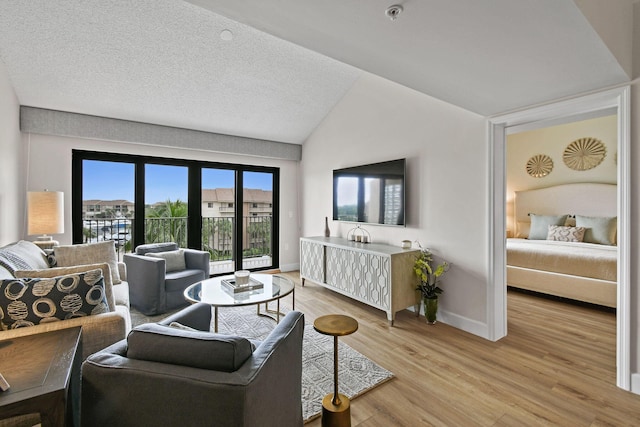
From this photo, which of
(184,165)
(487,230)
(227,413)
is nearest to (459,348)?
(487,230)

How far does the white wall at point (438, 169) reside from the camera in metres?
2.91

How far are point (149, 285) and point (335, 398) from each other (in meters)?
2.49

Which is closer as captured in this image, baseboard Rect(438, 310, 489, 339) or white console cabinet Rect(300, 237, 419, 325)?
baseboard Rect(438, 310, 489, 339)

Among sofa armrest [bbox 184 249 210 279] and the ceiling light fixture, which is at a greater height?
the ceiling light fixture

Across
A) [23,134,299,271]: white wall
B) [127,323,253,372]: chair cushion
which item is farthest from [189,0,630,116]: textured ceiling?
[23,134,299,271]: white wall

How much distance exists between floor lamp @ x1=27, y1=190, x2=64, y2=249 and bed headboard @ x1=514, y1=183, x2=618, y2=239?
674cm

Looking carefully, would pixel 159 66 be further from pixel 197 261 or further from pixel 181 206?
pixel 197 261

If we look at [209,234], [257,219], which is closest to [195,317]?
[209,234]

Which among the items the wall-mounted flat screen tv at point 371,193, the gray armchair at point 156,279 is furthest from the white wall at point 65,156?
the wall-mounted flat screen tv at point 371,193

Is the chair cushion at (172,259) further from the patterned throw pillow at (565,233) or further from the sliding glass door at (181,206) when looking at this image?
the patterned throw pillow at (565,233)

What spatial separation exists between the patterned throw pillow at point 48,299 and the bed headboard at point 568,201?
6141mm

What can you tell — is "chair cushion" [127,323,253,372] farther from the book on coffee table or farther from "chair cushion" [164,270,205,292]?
"chair cushion" [164,270,205,292]

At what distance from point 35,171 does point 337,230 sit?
3944 millimetres

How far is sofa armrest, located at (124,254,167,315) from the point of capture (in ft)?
10.6
